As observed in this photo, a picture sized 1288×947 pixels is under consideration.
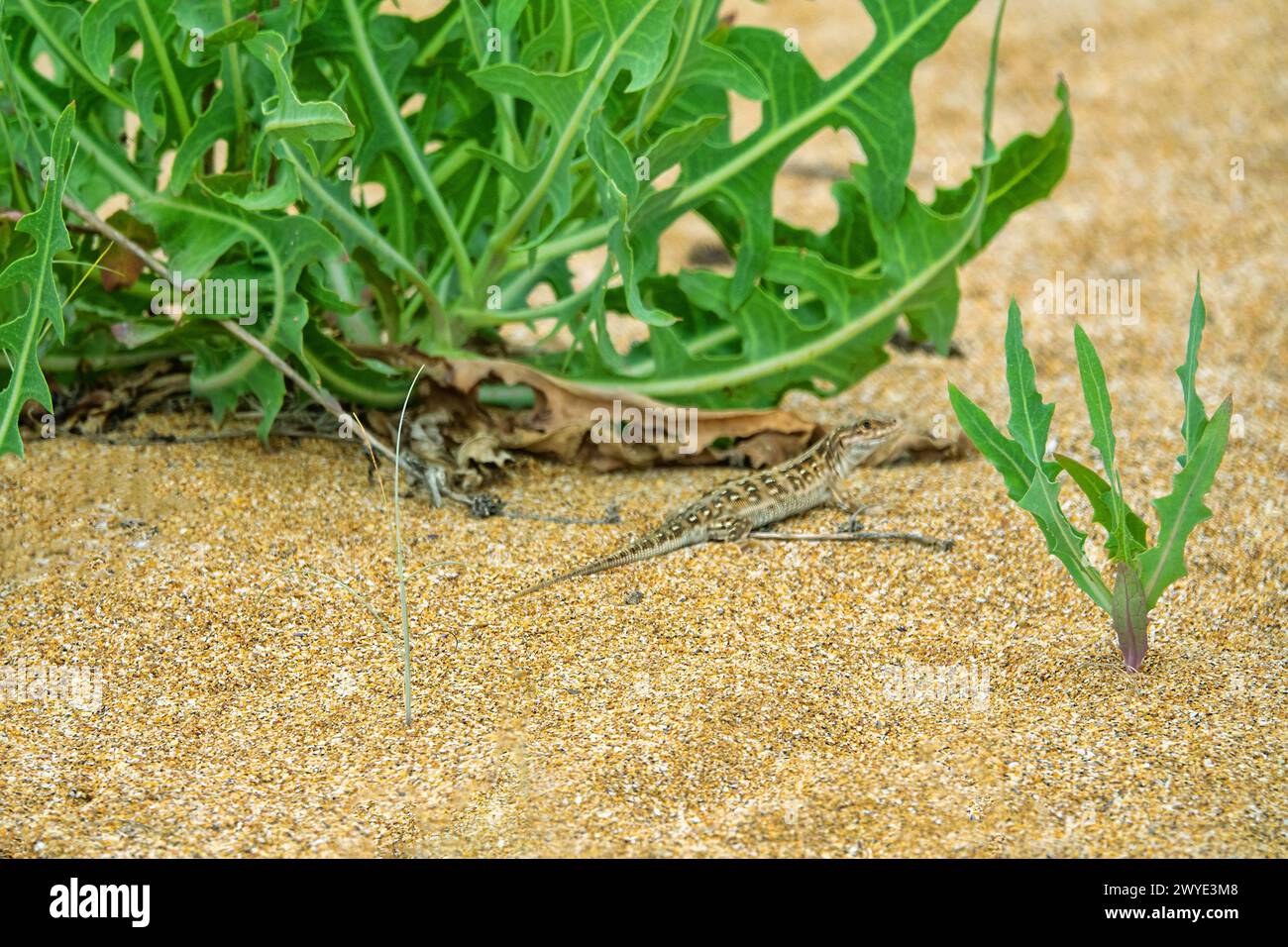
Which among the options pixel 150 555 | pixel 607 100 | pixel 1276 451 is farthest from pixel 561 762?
pixel 1276 451

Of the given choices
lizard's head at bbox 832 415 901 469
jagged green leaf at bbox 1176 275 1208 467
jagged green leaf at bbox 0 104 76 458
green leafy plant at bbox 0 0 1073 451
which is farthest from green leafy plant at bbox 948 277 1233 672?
jagged green leaf at bbox 0 104 76 458

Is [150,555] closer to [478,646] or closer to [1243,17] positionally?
[478,646]

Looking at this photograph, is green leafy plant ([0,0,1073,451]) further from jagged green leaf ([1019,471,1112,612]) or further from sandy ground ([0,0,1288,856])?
jagged green leaf ([1019,471,1112,612])

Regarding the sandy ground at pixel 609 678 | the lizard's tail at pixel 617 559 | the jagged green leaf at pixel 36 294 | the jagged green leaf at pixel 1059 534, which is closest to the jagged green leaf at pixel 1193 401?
the jagged green leaf at pixel 1059 534

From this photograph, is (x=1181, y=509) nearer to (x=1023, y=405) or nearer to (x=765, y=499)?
(x=1023, y=405)

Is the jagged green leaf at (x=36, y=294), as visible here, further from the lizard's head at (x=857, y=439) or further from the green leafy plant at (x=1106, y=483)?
the lizard's head at (x=857, y=439)
